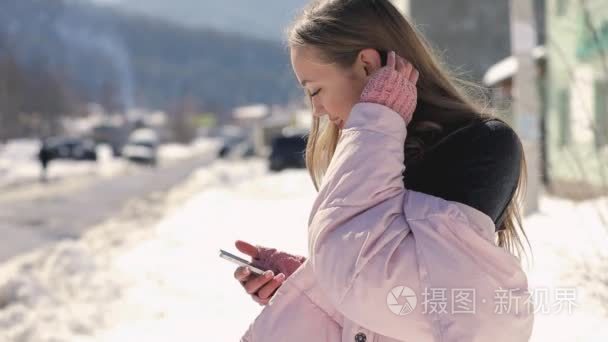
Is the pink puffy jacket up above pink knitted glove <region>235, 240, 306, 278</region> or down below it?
above

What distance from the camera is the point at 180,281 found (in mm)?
9008

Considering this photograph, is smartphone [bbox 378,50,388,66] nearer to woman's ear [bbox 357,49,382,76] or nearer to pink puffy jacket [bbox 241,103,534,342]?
woman's ear [bbox 357,49,382,76]

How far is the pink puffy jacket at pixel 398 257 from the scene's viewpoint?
1833mm

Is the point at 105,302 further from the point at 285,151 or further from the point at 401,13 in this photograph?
the point at 285,151

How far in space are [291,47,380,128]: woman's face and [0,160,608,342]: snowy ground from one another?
6.98ft

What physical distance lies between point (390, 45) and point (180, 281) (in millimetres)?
7147

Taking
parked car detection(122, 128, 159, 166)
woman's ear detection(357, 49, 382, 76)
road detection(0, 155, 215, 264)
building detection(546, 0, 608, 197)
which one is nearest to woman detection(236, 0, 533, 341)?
woman's ear detection(357, 49, 382, 76)

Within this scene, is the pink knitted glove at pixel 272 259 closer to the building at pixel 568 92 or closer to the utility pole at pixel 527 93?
the utility pole at pixel 527 93

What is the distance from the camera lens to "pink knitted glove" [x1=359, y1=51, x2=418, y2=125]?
204 cm

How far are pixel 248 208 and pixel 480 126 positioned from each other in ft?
50.9

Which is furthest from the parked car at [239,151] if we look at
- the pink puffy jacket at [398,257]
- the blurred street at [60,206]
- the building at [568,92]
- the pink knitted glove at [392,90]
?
the pink puffy jacket at [398,257]

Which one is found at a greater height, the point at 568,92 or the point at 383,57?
the point at 383,57

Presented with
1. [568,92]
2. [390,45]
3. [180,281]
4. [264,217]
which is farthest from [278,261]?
[568,92]

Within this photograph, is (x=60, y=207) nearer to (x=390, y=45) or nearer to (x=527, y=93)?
(x=527, y=93)
